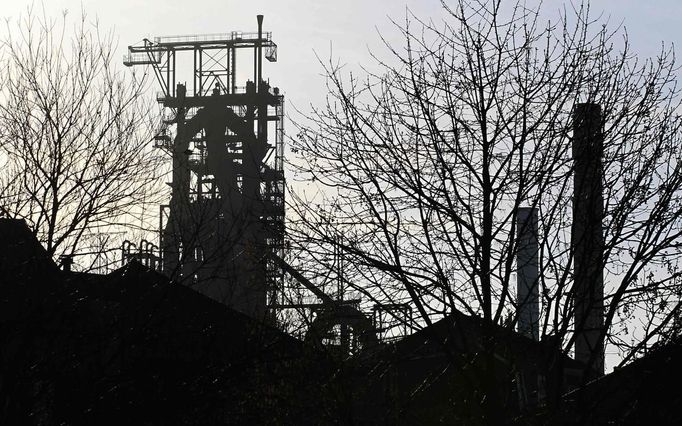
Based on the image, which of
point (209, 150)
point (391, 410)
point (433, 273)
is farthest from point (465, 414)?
point (209, 150)

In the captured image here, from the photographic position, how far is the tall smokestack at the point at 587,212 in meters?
Answer: 9.23

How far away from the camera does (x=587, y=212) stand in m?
9.32

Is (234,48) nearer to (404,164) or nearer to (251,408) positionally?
(251,408)

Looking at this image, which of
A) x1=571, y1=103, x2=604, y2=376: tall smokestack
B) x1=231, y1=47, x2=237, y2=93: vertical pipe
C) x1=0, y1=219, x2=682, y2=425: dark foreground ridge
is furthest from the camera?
x1=231, y1=47, x2=237, y2=93: vertical pipe

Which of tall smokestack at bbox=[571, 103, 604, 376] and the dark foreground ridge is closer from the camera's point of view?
the dark foreground ridge

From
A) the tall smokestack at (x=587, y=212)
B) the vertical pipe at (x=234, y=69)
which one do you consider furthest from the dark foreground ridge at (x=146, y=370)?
the vertical pipe at (x=234, y=69)

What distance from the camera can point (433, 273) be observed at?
1009 cm

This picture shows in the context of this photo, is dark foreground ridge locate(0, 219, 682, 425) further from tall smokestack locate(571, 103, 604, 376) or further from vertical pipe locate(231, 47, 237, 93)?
vertical pipe locate(231, 47, 237, 93)

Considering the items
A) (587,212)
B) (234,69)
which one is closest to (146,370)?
(587,212)

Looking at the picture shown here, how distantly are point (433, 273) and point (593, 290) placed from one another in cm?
156

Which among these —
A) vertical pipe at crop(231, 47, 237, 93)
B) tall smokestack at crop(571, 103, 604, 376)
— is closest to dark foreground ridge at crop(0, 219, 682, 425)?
tall smokestack at crop(571, 103, 604, 376)

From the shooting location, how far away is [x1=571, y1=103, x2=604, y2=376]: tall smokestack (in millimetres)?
9234

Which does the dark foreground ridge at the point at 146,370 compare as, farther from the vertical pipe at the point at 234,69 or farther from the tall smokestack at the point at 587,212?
the vertical pipe at the point at 234,69

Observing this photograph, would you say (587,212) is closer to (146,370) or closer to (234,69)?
(146,370)
